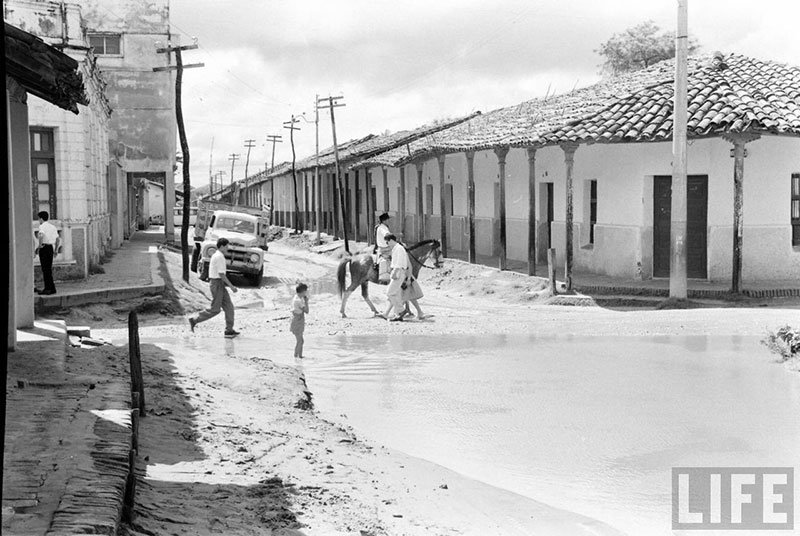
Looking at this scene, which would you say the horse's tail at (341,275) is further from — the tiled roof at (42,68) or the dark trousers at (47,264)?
the tiled roof at (42,68)

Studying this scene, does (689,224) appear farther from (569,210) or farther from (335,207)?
(335,207)

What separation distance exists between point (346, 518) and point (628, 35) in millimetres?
45554

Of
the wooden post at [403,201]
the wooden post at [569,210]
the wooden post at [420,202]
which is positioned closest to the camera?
the wooden post at [569,210]

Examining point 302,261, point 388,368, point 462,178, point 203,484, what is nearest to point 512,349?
point 388,368

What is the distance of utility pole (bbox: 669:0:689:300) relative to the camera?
1764cm

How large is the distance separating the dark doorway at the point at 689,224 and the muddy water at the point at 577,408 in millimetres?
6003

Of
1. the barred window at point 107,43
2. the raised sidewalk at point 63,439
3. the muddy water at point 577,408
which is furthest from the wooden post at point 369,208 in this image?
the raised sidewalk at point 63,439

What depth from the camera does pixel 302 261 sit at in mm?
37406

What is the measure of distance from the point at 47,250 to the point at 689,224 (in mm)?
12466

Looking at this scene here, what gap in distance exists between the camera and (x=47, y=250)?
56.3 feet

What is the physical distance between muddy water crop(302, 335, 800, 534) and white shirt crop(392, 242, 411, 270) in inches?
93.7

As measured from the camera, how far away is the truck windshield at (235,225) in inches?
1091

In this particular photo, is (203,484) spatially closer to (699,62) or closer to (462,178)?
(699,62)

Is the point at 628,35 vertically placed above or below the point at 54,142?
above
